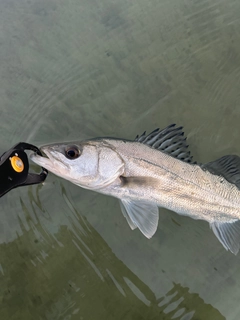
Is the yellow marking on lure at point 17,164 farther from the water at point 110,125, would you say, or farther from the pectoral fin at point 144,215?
the pectoral fin at point 144,215

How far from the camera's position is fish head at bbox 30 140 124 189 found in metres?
2.25

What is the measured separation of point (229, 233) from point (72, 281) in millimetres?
1310

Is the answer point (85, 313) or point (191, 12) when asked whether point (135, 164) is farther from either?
point (191, 12)

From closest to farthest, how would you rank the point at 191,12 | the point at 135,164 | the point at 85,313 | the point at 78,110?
the point at 135,164, the point at 85,313, the point at 78,110, the point at 191,12

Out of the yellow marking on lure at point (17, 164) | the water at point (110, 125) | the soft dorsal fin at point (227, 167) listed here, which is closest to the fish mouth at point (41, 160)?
the yellow marking on lure at point (17, 164)

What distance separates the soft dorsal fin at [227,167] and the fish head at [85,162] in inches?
26.8

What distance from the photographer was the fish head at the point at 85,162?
2.25m

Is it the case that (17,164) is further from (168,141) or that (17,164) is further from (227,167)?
(227,167)

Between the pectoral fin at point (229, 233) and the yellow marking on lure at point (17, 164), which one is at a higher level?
the yellow marking on lure at point (17, 164)

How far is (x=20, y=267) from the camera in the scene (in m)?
2.65

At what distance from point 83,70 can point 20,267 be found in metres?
1.83

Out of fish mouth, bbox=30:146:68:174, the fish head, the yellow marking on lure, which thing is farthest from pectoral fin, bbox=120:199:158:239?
the yellow marking on lure

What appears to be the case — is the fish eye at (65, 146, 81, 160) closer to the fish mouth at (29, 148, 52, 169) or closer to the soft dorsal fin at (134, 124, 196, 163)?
the fish mouth at (29, 148, 52, 169)

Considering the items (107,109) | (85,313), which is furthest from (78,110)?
(85,313)
